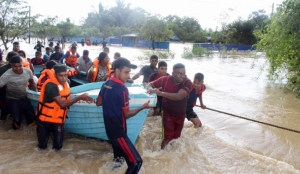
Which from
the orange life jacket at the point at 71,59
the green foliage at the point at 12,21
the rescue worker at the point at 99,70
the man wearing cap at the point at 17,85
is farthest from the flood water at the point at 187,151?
the green foliage at the point at 12,21

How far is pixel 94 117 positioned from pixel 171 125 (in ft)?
4.04

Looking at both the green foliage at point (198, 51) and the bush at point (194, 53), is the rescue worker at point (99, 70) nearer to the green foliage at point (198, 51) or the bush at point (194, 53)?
the bush at point (194, 53)

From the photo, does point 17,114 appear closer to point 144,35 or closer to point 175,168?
point 175,168

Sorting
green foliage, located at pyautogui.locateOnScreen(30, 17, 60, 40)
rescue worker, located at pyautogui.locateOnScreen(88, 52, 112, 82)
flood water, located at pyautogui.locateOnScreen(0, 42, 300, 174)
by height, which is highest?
green foliage, located at pyautogui.locateOnScreen(30, 17, 60, 40)

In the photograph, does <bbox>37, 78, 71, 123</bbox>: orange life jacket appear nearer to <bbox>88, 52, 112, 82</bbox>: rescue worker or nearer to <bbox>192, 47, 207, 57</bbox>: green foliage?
<bbox>88, 52, 112, 82</bbox>: rescue worker

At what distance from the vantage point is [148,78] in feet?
18.4

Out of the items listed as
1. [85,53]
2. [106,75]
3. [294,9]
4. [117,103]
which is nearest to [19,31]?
[85,53]

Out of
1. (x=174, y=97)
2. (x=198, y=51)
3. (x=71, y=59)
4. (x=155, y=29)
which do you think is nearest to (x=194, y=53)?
(x=198, y=51)

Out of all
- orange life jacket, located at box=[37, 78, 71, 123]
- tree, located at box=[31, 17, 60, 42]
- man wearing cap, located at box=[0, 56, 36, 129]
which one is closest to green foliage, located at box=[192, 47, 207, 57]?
tree, located at box=[31, 17, 60, 42]

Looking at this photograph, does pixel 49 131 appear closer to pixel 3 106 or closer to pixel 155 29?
pixel 3 106

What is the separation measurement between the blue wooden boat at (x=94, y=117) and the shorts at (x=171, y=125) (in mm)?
319

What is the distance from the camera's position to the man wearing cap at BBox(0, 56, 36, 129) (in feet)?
A: 14.9

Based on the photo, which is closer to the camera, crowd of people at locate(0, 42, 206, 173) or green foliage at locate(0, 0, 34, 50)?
crowd of people at locate(0, 42, 206, 173)

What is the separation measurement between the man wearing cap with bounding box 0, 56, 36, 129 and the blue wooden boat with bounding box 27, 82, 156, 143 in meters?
0.27
